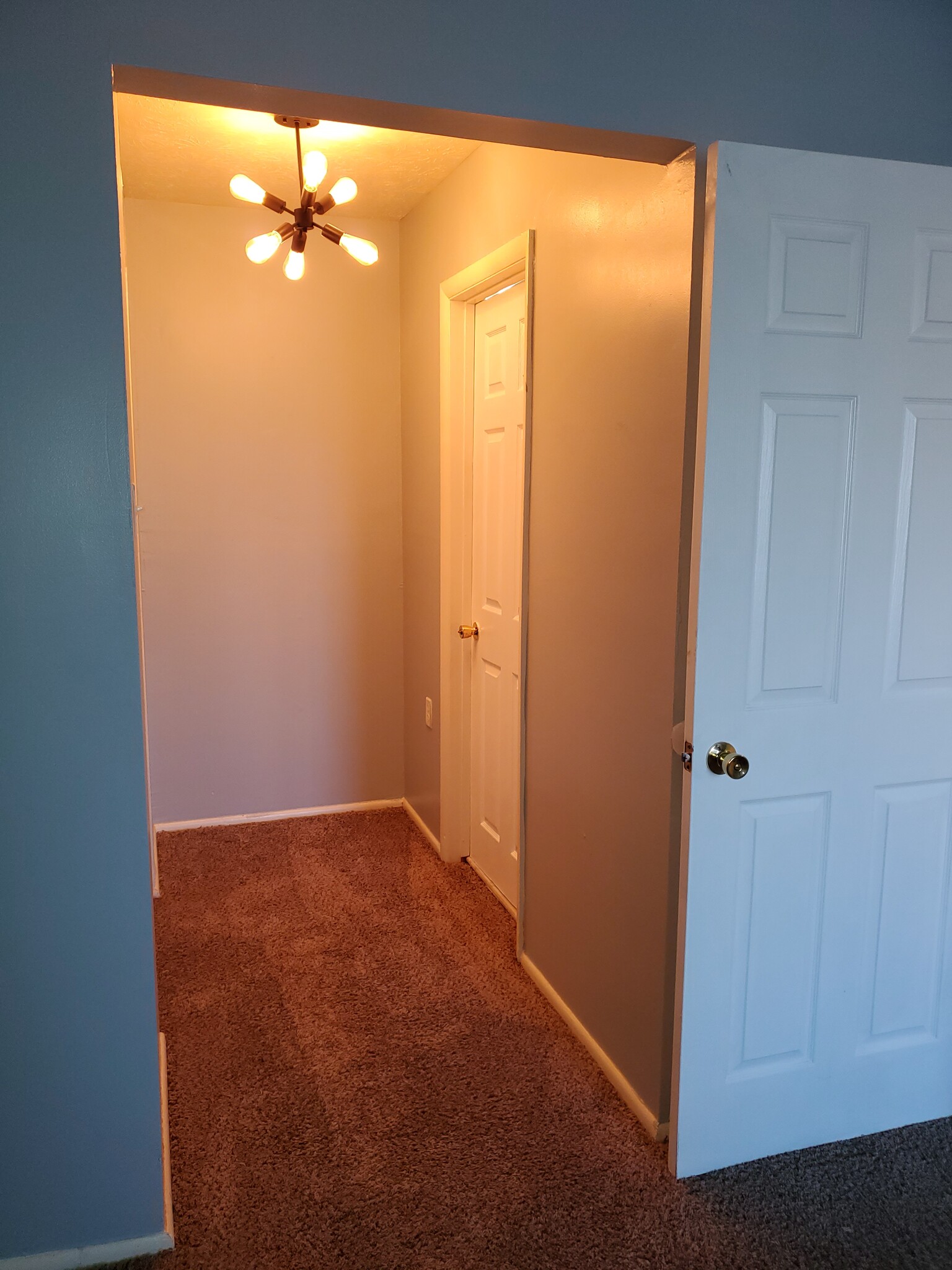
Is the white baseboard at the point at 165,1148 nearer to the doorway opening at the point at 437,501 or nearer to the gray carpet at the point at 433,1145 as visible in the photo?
the gray carpet at the point at 433,1145

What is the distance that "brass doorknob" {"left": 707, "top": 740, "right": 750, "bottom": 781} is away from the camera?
181cm

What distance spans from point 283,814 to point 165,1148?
2.06m

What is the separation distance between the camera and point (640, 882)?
2154 mm

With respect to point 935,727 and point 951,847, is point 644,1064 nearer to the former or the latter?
point 951,847

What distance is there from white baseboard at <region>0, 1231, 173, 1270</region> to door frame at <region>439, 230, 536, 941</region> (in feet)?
6.37

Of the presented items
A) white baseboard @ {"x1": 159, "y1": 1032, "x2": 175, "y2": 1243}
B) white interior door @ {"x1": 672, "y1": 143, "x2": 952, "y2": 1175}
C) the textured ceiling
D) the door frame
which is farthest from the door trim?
the door frame

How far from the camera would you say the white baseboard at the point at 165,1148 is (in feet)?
5.98

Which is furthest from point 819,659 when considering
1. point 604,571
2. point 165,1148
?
point 165,1148

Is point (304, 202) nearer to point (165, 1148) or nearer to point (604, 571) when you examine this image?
point (604, 571)

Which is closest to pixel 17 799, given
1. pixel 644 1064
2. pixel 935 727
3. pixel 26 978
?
pixel 26 978

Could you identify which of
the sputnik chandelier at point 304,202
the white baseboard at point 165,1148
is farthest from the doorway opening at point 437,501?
the white baseboard at point 165,1148

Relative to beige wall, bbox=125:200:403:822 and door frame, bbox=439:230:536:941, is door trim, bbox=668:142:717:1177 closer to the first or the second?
door frame, bbox=439:230:536:941

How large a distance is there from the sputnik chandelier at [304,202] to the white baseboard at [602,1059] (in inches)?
89.0

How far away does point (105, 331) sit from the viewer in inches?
60.9
